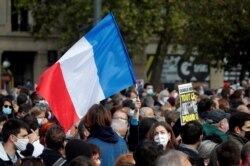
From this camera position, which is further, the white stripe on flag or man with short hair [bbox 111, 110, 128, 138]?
the white stripe on flag

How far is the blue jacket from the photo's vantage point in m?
8.77

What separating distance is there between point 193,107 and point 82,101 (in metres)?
1.62

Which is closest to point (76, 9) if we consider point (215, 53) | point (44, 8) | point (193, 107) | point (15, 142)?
point (44, 8)

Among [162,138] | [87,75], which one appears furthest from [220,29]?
[162,138]

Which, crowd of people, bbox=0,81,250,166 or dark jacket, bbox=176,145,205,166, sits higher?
crowd of people, bbox=0,81,250,166

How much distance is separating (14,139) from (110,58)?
2.53m

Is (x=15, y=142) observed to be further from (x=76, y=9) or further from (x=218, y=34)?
(x=76, y=9)

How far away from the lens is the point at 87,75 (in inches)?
410

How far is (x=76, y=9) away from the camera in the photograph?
111 ft

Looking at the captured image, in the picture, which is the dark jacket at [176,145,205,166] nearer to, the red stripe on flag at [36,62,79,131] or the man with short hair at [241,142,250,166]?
the man with short hair at [241,142,250,166]

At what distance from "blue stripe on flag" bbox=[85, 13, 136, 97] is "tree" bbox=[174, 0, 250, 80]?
16.2m

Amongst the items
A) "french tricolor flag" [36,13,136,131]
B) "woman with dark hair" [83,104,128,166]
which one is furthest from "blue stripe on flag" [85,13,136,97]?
"woman with dark hair" [83,104,128,166]

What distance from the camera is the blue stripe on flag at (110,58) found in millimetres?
10211

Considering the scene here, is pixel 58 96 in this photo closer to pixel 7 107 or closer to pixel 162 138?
pixel 162 138
